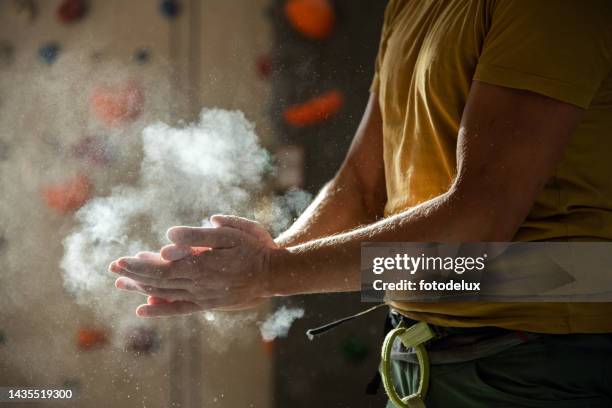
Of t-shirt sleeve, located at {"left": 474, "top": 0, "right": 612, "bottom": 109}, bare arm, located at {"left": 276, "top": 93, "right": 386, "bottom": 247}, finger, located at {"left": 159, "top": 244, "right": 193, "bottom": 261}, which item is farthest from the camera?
bare arm, located at {"left": 276, "top": 93, "right": 386, "bottom": 247}

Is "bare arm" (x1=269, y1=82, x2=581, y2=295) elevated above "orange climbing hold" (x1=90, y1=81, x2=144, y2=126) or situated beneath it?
situated beneath

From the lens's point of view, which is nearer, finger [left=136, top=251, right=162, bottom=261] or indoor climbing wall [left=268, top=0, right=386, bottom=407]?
finger [left=136, top=251, right=162, bottom=261]

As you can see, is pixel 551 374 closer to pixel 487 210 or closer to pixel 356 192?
pixel 487 210

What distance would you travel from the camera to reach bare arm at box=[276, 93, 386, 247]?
27.6 inches

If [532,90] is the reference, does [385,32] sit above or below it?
above

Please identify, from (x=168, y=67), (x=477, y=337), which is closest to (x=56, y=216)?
(x=168, y=67)

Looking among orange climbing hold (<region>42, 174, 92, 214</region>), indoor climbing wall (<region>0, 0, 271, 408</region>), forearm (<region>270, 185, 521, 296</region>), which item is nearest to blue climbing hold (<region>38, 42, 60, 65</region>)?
indoor climbing wall (<region>0, 0, 271, 408</region>)

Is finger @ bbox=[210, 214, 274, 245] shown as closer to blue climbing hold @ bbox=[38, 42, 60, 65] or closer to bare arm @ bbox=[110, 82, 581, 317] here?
bare arm @ bbox=[110, 82, 581, 317]

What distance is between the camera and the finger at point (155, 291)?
61cm

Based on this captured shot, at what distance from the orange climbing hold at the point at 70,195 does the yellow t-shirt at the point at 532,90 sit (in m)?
0.32

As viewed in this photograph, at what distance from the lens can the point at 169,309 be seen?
0.63 meters

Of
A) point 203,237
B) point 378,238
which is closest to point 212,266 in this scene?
point 203,237

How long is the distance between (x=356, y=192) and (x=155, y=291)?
0.22m

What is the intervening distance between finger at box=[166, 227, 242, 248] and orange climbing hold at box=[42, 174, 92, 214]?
17cm
